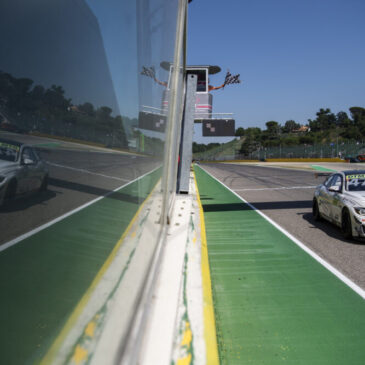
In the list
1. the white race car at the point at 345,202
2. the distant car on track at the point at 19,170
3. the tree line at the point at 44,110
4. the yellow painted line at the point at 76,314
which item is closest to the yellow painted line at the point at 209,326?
the yellow painted line at the point at 76,314

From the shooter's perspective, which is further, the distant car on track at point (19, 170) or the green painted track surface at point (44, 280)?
the green painted track surface at point (44, 280)

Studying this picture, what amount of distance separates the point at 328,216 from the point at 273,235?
1504 mm

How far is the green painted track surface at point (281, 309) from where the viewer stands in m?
2.67

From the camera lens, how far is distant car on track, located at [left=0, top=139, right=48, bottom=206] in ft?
2.10

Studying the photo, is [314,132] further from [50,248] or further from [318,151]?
[50,248]

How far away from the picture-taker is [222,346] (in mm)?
2750

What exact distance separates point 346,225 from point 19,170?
679 centimetres

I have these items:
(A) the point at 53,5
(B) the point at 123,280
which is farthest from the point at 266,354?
(A) the point at 53,5

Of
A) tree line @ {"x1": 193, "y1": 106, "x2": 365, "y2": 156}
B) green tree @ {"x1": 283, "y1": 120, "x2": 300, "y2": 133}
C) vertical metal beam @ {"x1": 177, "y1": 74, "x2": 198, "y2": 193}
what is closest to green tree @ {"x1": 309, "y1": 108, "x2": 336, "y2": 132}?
tree line @ {"x1": 193, "y1": 106, "x2": 365, "y2": 156}

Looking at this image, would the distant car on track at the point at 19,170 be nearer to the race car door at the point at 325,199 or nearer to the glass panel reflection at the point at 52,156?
the glass panel reflection at the point at 52,156

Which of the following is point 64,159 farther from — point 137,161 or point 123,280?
point 137,161

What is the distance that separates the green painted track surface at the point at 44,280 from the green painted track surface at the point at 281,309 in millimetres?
1760

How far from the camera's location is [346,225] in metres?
6.49

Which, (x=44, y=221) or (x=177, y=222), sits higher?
(x=44, y=221)
